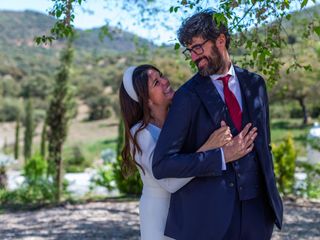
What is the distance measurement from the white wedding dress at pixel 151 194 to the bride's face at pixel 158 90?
10 centimetres

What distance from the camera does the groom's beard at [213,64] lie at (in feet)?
7.23

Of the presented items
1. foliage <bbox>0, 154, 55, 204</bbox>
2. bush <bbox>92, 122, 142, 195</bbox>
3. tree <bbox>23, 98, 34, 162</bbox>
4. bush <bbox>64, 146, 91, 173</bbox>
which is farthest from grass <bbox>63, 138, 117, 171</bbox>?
foliage <bbox>0, 154, 55, 204</bbox>

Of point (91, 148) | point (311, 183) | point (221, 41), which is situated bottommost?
point (91, 148)

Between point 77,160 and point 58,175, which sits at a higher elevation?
point 58,175

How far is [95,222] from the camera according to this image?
708 centimetres

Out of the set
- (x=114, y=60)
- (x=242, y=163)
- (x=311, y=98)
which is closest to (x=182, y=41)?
(x=242, y=163)

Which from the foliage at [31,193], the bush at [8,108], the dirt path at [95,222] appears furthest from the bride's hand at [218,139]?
the bush at [8,108]

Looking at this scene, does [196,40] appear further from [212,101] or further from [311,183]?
[311,183]

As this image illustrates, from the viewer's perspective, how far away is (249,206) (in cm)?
216

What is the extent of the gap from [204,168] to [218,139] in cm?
12

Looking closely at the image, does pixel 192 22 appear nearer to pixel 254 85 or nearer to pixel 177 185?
pixel 254 85

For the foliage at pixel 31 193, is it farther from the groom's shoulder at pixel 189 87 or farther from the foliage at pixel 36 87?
the foliage at pixel 36 87

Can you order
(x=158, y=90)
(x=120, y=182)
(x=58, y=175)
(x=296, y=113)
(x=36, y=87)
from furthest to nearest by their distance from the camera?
(x=36, y=87) < (x=296, y=113) < (x=58, y=175) < (x=120, y=182) < (x=158, y=90)

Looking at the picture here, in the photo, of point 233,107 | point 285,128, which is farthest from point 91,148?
point 233,107
